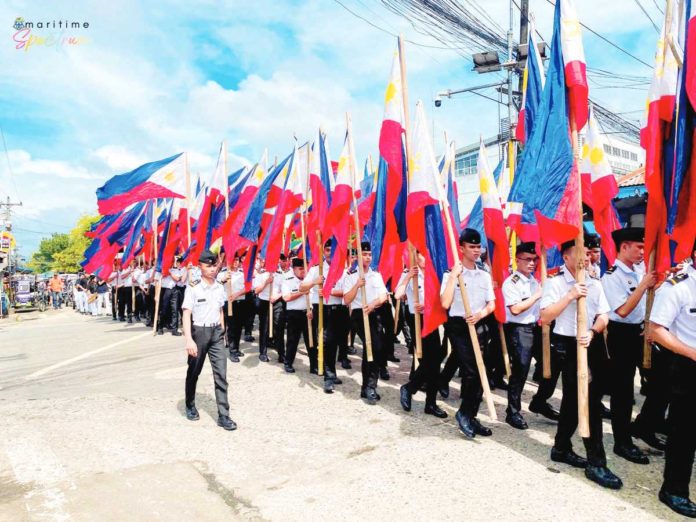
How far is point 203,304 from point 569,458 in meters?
3.79

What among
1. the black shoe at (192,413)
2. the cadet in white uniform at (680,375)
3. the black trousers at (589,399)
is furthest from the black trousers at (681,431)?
the black shoe at (192,413)

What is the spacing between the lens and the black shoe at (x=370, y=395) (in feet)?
20.2

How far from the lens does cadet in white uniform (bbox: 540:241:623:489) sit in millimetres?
3865

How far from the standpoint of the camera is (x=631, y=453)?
430 cm

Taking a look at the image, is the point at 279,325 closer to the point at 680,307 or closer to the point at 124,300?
the point at 680,307

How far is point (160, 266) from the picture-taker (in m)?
12.8

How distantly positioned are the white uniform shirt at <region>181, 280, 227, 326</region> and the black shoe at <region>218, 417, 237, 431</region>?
3.30ft

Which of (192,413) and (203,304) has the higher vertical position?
(203,304)

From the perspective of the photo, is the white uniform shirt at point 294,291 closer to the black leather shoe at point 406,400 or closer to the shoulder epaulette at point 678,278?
the black leather shoe at point 406,400

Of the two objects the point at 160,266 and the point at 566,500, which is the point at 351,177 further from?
the point at 160,266

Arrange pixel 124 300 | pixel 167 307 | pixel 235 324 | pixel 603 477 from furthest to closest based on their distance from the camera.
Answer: pixel 124 300, pixel 167 307, pixel 235 324, pixel 603 477

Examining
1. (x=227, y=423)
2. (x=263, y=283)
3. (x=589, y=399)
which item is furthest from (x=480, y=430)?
(x=263, y=283)

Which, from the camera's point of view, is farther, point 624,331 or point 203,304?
point 203,304

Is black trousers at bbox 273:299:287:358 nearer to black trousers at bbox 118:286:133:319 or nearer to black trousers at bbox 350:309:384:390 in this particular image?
black trousers at bbox 350:309:384:390
